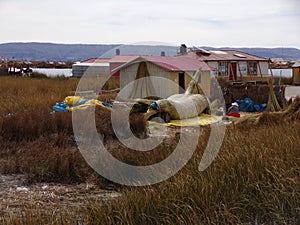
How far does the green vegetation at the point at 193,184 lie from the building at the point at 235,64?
1925 centimetres

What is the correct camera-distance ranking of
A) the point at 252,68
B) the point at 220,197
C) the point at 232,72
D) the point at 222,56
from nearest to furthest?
the point at 220,197, the point at 232,72, the point at 222,56, the point at 252,68

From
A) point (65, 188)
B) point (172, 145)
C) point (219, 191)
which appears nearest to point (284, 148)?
point (219, 191)

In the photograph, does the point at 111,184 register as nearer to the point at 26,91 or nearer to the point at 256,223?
the point at 256,223

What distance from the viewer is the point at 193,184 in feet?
14.7

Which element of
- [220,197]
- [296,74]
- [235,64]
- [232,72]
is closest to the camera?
[220,197]

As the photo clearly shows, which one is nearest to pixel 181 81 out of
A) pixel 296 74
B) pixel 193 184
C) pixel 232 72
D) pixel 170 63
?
pixel 170 63

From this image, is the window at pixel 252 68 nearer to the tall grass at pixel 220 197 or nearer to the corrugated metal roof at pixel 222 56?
the corrugated metal roof at pixel 222 56

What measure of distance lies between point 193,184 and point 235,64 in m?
23.5

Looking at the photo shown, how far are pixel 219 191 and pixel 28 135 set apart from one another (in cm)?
510

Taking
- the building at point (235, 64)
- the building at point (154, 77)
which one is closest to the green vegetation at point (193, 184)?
the building at point (154, 77)

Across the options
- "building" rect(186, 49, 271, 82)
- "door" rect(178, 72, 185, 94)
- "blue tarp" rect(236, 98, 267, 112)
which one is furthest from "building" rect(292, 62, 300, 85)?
"door" rect(178, 72, 185, 94)

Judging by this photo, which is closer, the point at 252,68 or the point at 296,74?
the point at 252,68

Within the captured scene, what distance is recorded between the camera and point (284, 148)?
5547mm

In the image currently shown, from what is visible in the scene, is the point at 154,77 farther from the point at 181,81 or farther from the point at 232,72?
the point at 232,72
